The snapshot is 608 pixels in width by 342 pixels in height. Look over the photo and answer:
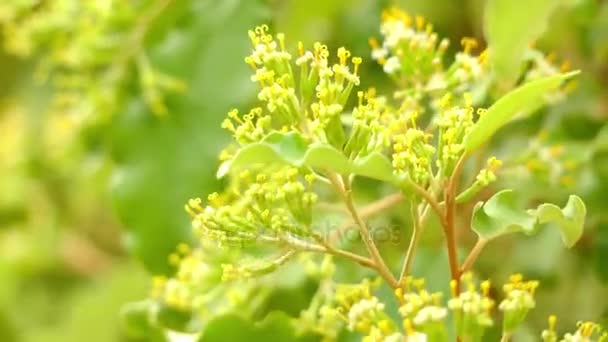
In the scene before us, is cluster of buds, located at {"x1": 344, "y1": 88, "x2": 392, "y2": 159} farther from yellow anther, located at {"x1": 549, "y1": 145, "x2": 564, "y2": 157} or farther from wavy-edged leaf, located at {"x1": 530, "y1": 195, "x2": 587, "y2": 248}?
yellow anther, located at {"x1": 549, "y1": 145, "x2": 564, "y2": 157}

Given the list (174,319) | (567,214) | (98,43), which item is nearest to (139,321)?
(174,319)

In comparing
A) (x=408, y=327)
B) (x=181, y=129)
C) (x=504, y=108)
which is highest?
(x=181, y=129)

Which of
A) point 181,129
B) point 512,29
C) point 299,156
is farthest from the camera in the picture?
point 181,129

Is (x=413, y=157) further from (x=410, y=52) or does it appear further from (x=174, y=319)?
(x=174, y=319)

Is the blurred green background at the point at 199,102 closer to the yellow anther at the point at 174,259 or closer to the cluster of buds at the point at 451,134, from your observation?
the yellow anther at the point at 174,259

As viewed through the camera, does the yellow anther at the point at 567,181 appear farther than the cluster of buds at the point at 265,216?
Yes

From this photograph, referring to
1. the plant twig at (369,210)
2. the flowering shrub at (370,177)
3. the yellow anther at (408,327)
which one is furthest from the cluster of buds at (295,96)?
the plant twig at (369,210)

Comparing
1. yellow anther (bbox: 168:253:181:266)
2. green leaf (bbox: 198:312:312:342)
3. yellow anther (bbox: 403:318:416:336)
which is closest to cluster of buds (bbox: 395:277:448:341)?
yellow anther (bbox: 403:318:416:336)
